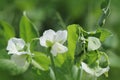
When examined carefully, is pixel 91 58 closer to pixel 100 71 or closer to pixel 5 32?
pixel 100 71

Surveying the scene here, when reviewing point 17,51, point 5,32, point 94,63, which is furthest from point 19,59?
point 5,32

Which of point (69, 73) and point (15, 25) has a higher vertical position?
point (69, 73)

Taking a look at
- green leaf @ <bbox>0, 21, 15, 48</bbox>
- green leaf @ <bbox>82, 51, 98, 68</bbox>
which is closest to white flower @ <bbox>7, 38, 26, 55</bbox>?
green leaf @ <bbox>82, 51, 98, 68</bbox>

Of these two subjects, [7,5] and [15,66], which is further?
[7,5]

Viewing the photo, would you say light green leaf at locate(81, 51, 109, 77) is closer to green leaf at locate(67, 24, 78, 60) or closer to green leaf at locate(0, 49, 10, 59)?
green leaf at locate(67, 24, 78, 60)

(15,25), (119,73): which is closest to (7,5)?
(15,25)

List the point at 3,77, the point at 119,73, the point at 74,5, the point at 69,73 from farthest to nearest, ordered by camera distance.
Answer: the point at 74,5
the point at 119,73
the point at 3,77
the point at 69,73

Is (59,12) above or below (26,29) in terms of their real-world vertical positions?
below

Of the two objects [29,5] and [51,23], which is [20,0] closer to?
[29,5]
